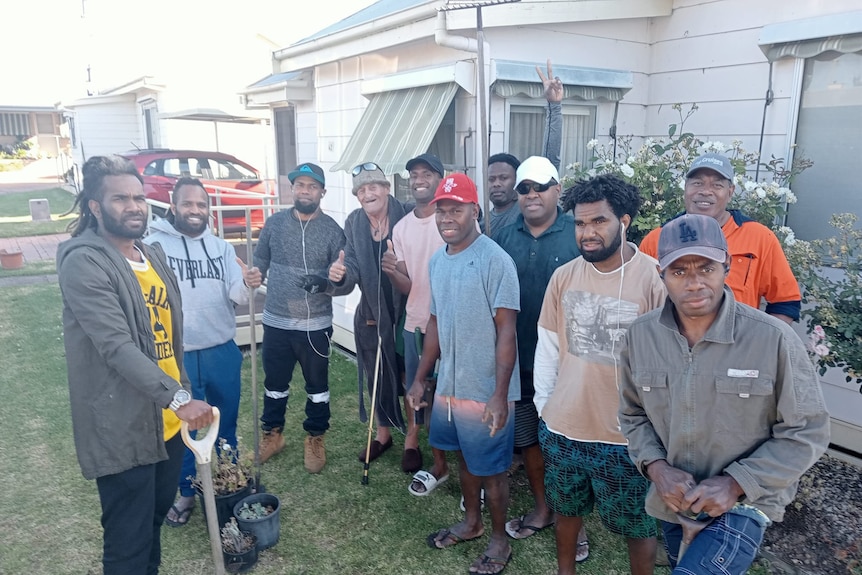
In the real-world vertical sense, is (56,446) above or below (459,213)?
below

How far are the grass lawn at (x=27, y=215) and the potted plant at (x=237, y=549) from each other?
30.0ft

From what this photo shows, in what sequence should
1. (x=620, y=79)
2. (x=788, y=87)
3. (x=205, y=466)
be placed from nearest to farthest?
1. (x=205, y=466)
2. (x=788, y=87)
3. (x=620, y=79)

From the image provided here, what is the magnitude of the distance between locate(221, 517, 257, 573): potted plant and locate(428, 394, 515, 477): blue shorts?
1216mm

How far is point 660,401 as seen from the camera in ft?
6.30

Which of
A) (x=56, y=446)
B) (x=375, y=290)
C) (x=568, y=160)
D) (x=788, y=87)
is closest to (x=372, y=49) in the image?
(x=568, y=160)

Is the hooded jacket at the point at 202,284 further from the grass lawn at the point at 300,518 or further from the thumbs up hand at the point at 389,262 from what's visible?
the grass lawn at the point at 300,518

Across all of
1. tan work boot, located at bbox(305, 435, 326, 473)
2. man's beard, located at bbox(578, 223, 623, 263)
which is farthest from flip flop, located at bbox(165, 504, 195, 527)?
man's beard, located at bbox(578, 223, 623, 263)

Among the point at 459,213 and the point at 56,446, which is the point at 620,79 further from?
Result: the point at 56,446

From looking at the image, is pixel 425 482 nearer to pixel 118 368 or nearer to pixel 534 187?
pixel 534 187

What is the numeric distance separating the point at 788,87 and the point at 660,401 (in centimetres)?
343

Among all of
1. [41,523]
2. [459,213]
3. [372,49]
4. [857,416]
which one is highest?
[372,49]

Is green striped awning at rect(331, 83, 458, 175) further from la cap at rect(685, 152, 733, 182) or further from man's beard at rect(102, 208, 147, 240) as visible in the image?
man's beard at rect(102, 208, 147, 240)

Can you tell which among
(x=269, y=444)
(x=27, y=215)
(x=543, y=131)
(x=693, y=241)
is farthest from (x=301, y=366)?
(x=27, y=215)

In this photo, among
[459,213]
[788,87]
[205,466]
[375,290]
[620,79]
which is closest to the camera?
[205,466]
